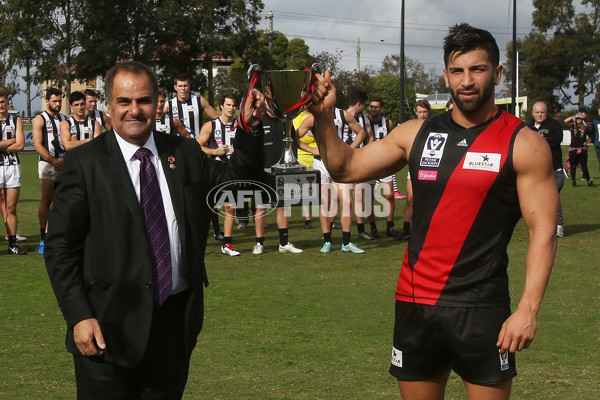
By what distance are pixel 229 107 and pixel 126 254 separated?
8.56 metres

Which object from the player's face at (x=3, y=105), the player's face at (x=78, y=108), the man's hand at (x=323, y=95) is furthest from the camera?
the player's face at (x=78, y=108)

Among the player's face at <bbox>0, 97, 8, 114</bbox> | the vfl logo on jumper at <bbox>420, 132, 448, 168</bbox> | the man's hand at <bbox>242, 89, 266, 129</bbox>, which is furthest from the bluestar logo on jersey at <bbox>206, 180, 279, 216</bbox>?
the player's face at <bbox>0, 97, 8, 114</bbox>

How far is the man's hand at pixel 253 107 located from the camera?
379 cm

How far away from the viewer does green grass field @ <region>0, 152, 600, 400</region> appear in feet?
19.2

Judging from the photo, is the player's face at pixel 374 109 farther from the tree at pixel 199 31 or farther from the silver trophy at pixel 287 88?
the tree at pixel 199 31

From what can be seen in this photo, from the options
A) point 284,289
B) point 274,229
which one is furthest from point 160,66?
point 284,289

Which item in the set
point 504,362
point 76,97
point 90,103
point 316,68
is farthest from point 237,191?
point 90,103

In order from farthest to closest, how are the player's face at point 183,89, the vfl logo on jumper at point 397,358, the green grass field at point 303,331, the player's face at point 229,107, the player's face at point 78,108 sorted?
the player's face at point 183,89 → the player's face at point 229,107 → the player's face at point 78,108 → the green grass field at point 303,331 → the vfl logo on jumper at point 397,358

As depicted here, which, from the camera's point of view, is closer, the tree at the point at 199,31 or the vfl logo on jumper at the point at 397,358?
the vfl logo on jumper at the point at 397,358

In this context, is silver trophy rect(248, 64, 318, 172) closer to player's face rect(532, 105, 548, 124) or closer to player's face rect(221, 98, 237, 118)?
player's face rect(221, 98, 237, 118)

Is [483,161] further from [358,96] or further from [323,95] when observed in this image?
[358,96]

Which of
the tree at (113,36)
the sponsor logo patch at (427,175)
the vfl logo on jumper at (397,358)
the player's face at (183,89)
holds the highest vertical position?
the tree at (113,36)

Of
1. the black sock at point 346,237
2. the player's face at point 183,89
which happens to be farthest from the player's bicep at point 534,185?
the player's face at point 183,89

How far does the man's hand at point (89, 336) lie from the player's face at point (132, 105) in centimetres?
81
